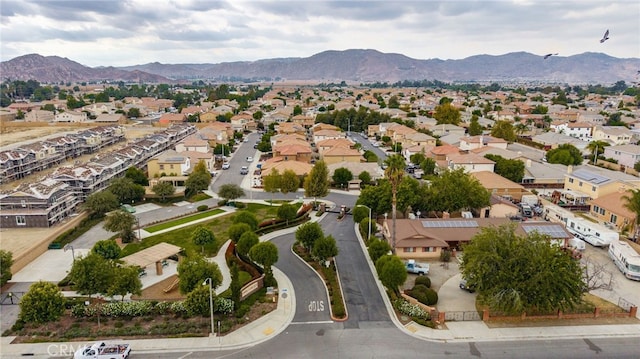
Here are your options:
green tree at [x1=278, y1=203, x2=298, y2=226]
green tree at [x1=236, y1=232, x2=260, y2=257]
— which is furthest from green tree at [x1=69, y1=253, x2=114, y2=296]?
green tree at [x1=278, y1=203, x2=298, y2=226]

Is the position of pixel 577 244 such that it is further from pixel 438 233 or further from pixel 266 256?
pixel 266 256

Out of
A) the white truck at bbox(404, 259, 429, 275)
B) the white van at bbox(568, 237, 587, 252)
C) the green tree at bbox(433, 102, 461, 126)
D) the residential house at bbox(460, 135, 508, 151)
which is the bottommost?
the white truck at bbox(404, 259, 429, 275)

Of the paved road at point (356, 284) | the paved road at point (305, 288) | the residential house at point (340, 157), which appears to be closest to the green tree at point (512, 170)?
the residential house at point (340, 157)

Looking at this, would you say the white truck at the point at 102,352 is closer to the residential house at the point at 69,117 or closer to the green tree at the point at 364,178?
the green tree at the point at 364,178

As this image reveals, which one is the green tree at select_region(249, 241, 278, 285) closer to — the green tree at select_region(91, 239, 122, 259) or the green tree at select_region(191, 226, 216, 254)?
the green tree at select_region(191, 226, 216, 254)

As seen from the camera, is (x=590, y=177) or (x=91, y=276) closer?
(x=91, y=276)

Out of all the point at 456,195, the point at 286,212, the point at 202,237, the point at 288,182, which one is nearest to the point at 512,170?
the point at 456,195
